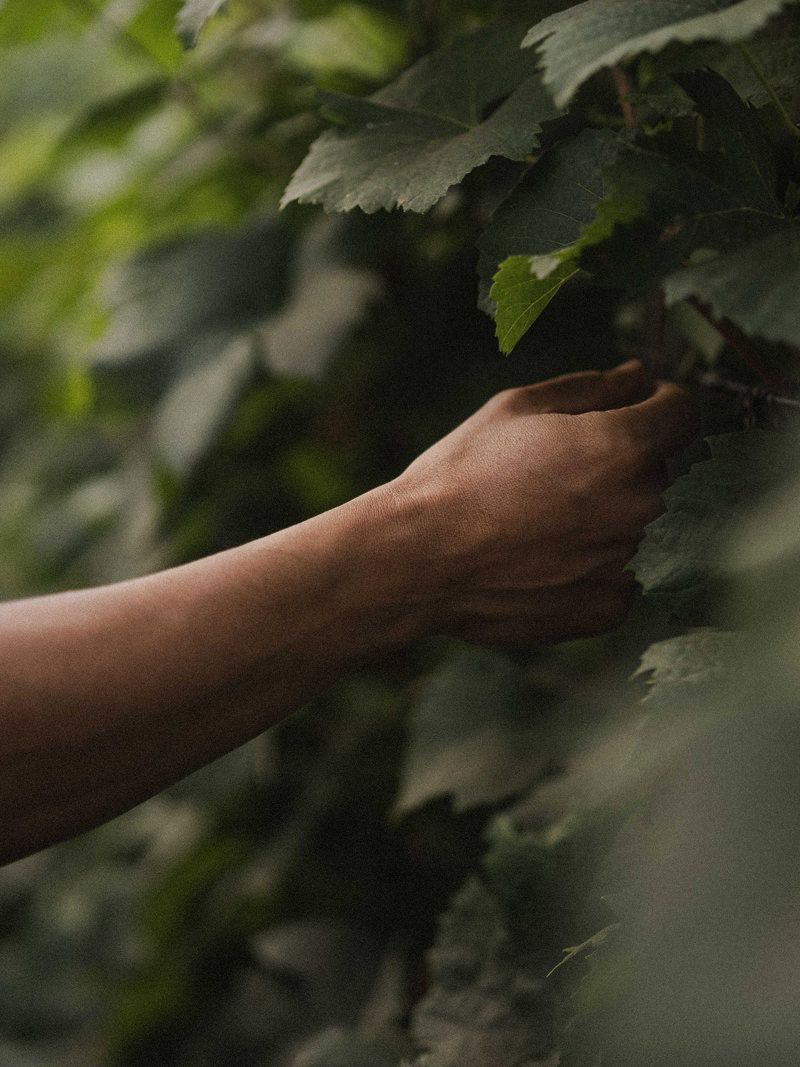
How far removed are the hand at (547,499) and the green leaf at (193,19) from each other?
0.79 feet

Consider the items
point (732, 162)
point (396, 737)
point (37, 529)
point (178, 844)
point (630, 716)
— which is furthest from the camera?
point (37, 529)

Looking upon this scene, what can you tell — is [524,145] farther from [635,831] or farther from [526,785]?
[526,785]

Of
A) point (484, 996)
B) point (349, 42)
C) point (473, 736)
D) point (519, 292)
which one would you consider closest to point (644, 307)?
point (519, 292)

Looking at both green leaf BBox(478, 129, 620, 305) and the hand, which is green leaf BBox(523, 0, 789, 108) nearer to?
green leaf BBox(478, 129, 620, 305)

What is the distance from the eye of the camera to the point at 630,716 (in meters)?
0.73

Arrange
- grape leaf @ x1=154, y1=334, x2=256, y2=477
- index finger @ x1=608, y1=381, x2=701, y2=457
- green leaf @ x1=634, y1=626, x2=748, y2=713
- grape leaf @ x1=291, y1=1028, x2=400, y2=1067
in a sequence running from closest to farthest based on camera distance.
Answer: green leaf @ x1=634, y1=626, x2=748, y2=713 < index finger @ x1=608, y1=381, x2=701, y2=457 < grape leaf @ x1=291, y1=1028, x2=400, y2=1067 < grape leaf @ x1=154, y1=334, x2=256, y2=477

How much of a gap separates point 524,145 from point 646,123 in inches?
3.2

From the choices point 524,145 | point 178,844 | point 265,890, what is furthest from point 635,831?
point 178,844

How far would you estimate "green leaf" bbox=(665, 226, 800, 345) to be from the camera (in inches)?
15.4

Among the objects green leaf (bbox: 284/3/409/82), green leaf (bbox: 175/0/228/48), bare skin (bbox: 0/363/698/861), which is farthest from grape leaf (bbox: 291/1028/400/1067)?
green leaf (bbox: 284/3/409/82)

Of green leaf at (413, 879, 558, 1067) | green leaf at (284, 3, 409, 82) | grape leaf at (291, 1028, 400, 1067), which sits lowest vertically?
grape leaf at (291, 1028, 400, 1067)

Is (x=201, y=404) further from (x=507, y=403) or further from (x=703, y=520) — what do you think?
(x=703, y=520)

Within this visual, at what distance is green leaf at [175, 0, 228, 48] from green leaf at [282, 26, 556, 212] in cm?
8

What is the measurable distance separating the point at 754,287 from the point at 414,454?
61 centimetres
